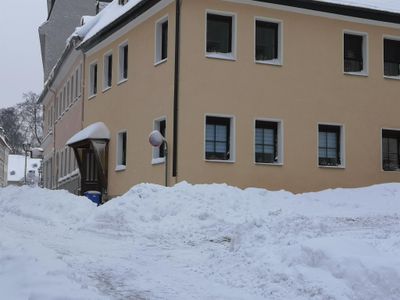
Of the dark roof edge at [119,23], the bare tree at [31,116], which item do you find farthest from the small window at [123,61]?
the bare tree at [31,116]

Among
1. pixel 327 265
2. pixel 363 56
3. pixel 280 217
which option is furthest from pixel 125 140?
pixel 327 265

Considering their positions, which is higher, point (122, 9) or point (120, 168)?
point (122, 9)

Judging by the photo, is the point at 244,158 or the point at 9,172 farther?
the point at 9,172

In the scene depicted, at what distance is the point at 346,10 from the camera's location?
21.0 meters

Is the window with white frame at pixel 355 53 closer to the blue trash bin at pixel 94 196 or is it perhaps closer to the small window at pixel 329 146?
the small window at pixel 329 146

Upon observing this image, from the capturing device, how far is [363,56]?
853 inches

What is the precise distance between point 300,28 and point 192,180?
6323 millimetres

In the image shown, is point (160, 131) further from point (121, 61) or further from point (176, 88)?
point (121, 61)

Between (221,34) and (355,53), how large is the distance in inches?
203

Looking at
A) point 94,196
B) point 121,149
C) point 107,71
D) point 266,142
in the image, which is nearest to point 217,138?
point 266,142

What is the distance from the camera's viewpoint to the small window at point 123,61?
23.1 m

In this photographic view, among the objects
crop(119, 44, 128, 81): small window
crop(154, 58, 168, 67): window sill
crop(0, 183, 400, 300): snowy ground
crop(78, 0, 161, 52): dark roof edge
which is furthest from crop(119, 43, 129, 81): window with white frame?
crop(0, 183, 400, 300): snowy ground

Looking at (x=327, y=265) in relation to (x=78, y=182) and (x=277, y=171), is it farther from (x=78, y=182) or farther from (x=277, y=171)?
(x=78, y=182)

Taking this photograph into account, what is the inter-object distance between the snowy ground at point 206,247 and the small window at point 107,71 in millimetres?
8229
